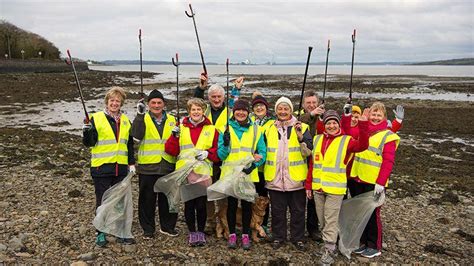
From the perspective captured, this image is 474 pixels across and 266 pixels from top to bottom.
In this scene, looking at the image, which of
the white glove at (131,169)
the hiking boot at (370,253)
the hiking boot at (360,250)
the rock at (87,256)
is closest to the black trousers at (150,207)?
the white glove at (131,169)

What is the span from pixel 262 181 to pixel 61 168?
22.4 feet

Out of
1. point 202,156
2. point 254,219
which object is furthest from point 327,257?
point 202,156

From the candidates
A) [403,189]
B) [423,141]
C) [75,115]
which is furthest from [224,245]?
[75,115]

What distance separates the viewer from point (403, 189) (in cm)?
953

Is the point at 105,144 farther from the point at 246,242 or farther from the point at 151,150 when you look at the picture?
the point at 246,242

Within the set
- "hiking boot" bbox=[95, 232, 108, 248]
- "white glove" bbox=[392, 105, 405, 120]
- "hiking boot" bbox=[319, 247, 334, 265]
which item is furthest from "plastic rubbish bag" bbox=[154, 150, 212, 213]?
"white glove" bbox=[392, 105, 405, 120]

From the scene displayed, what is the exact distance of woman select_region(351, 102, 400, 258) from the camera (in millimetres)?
5305

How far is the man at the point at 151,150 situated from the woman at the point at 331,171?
2205 millimetres

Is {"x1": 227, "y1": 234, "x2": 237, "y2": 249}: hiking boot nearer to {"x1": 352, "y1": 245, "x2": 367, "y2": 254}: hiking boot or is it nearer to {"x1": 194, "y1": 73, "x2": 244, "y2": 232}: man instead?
{"x1": 194, "y1": 73, "x2": 244, "y2": 232}: man

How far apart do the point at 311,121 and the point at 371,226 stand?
1.79 meters

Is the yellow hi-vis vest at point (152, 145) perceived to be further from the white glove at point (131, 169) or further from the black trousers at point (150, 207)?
the black trousers at point (150, 207)

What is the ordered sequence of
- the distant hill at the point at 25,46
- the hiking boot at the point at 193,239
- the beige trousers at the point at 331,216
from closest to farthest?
the beige trousers at the point at 331,216, the hiking boot at the point at 193,239, the distant hill at the point at 25,46

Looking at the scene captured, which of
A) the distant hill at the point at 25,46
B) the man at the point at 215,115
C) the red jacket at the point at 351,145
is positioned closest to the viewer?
the red jacket at the point at 351,145

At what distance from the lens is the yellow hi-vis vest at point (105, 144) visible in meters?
5.48
